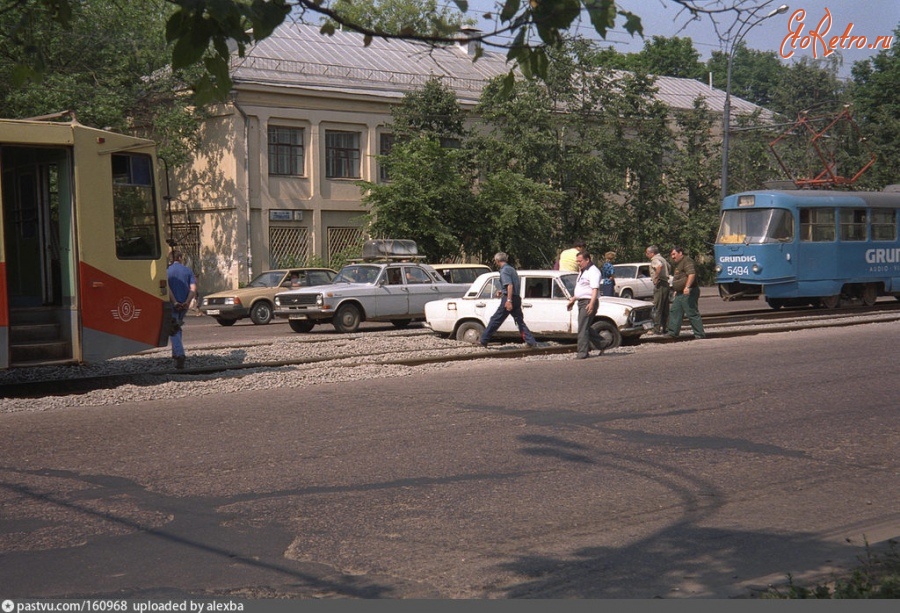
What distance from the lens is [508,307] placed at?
1692 centimetres

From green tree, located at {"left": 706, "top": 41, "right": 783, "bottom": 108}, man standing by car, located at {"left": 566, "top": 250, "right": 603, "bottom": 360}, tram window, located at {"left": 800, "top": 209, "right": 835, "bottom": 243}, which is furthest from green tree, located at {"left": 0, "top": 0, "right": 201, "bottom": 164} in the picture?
green tree, located at {"left": 706, "top": 41, "right": 783, "bottom": 108}

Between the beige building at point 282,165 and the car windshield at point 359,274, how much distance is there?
1387cm

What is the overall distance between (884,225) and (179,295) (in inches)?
887

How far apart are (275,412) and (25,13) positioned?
19.3 feet

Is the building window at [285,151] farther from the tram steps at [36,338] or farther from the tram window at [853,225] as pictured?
the tram steps at [36,338]

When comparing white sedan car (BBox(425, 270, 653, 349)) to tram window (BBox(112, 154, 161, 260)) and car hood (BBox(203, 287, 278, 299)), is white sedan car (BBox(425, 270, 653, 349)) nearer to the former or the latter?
tram window (BBox(112, 154, 161, 260))

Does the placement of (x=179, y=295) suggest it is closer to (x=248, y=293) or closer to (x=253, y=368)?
(x=253, y=368)

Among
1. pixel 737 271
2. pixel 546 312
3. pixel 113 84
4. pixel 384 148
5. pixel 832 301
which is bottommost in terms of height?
pixel 832 301

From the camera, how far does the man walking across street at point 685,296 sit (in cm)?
1894

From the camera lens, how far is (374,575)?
5.61m

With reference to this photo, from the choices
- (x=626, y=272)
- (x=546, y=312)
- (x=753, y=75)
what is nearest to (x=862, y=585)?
(x=546, y=312)

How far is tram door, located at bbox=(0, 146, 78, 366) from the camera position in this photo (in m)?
13.0

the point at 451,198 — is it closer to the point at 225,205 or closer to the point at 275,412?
the point at 225,205

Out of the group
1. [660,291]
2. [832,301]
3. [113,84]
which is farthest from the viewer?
[113,84]
